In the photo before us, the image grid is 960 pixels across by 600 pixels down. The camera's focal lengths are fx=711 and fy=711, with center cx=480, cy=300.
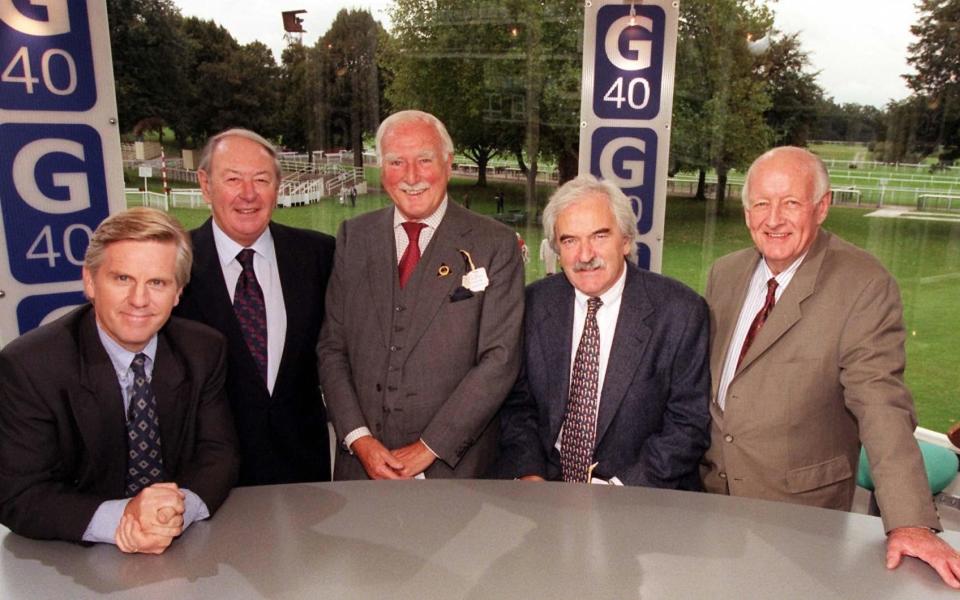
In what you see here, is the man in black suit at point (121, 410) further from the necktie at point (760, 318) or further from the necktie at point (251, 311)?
the necktie at point (760, 318)

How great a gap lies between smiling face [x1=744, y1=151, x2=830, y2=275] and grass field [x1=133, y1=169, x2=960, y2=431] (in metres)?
2.76

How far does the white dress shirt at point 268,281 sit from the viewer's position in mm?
2301

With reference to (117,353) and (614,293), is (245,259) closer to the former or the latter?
(117,353)

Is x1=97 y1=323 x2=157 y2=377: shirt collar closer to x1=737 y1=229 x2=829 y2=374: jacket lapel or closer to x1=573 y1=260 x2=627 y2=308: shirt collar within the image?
x1=573 y1=260 x2=627 y2=308: shirt collar

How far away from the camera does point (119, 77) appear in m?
4.68

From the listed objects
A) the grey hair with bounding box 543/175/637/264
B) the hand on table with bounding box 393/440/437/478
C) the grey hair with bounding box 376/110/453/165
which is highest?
the grey hair with bounding box 376/110/453/165

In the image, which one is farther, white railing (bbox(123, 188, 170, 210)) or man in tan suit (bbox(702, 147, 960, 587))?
white railing (bbox(123, 188, 170, 210))

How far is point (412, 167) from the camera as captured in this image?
2.29 metres

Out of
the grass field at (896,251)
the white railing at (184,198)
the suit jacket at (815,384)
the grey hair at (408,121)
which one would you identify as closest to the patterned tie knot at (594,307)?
the suit jacket at (815,384)

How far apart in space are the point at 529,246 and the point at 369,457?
11.5 feet

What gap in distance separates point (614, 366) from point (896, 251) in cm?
445

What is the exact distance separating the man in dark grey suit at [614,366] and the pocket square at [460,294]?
302mm

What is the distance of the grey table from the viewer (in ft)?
4.09

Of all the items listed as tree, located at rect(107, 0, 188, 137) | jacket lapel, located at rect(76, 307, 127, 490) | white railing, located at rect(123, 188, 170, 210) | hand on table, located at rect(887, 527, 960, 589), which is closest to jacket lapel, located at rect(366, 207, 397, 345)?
jacket lapel, located at rect(76, 307, 127, 490)
